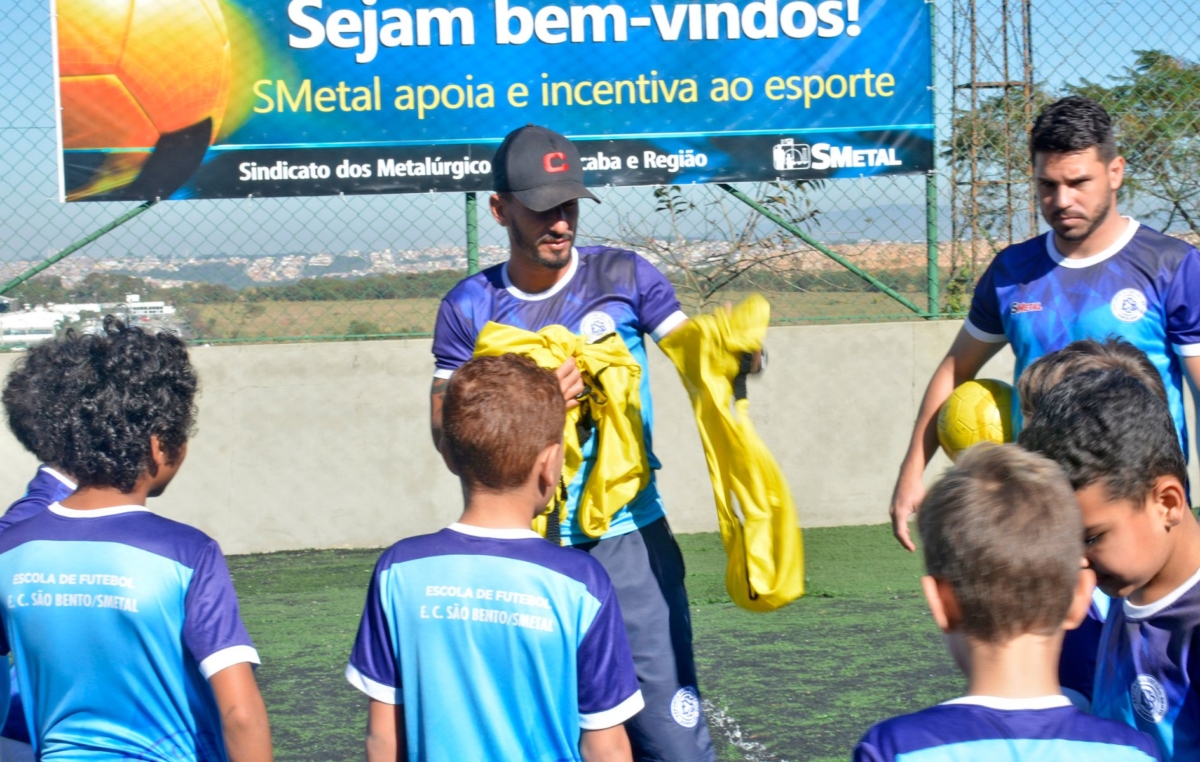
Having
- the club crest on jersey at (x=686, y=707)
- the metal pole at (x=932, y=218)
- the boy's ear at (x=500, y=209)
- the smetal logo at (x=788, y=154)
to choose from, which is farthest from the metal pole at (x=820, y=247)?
the club crest on jersey at (x=686, y=707)

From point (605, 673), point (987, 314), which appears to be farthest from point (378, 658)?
point (987, 314)

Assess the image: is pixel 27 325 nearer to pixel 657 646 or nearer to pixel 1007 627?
pixel 657 646

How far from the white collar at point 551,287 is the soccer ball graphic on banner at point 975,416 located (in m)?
1.18

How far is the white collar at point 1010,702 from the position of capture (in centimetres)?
170

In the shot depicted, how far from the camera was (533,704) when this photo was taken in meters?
2.32

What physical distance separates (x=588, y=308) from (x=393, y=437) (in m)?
3.99

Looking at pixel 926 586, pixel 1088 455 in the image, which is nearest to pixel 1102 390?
pixel 1088 455

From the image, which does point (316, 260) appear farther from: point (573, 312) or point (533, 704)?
point (533, 704)

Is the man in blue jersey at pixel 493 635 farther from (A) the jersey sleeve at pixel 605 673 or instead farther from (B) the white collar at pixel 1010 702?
(B) the white collar at pixel 1010 702

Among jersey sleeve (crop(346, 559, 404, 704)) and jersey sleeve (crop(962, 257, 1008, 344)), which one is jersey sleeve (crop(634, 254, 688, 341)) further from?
jersey sleeve (crop(346, 559, 404, 704))

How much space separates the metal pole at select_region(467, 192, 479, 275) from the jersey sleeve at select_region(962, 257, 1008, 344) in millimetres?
3824

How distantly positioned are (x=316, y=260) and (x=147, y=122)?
121 centimetres

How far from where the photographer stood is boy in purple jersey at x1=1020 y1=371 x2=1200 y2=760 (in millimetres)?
2057

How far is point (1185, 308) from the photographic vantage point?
335 cm
